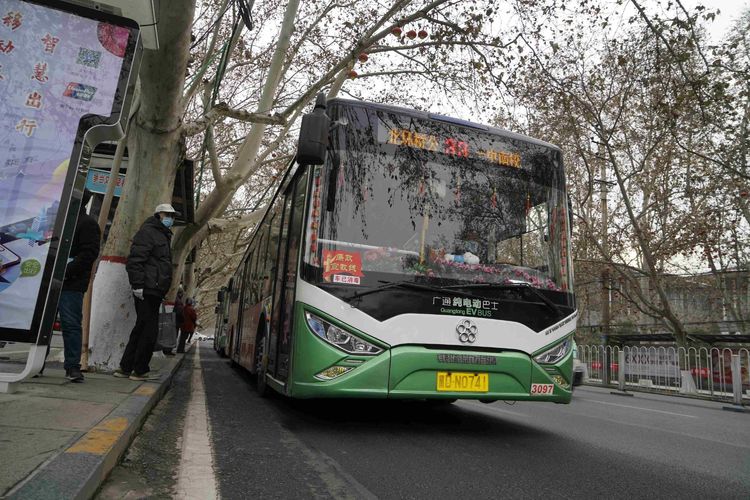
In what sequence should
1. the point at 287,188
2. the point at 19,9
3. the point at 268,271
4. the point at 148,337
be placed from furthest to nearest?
the point at 268,271
the point at 287,188
the point at 148,337
the point at 19,9

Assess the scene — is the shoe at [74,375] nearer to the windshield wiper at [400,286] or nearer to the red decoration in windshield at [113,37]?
the windshield wiper at [400,286]

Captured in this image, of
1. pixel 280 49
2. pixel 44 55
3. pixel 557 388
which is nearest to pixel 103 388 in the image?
pixel 44 55

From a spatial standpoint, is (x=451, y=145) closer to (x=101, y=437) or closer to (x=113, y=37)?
(x=113, y=37)

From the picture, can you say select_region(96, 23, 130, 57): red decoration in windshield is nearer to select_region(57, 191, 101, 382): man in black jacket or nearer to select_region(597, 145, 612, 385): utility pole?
select_region(57, 191, 101, 382): man in black jacket

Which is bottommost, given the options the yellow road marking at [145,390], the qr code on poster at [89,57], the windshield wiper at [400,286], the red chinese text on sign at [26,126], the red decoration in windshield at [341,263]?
the yellow road marking at [145,390]

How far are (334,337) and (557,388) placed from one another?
2041mm

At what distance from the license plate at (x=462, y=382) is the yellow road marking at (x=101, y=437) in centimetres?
230

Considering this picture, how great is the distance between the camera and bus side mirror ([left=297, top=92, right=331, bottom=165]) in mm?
4445

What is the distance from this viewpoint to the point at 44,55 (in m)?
4.31

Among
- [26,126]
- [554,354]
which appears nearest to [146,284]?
[26,126]

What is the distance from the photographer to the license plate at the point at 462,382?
456cm

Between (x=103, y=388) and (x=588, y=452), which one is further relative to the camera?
(x=103, y=388)

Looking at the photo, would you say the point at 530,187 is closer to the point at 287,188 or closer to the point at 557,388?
the point at 557,388

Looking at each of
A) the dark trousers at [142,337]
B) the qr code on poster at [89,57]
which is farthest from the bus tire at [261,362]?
the qr code on poster at [89,57]
